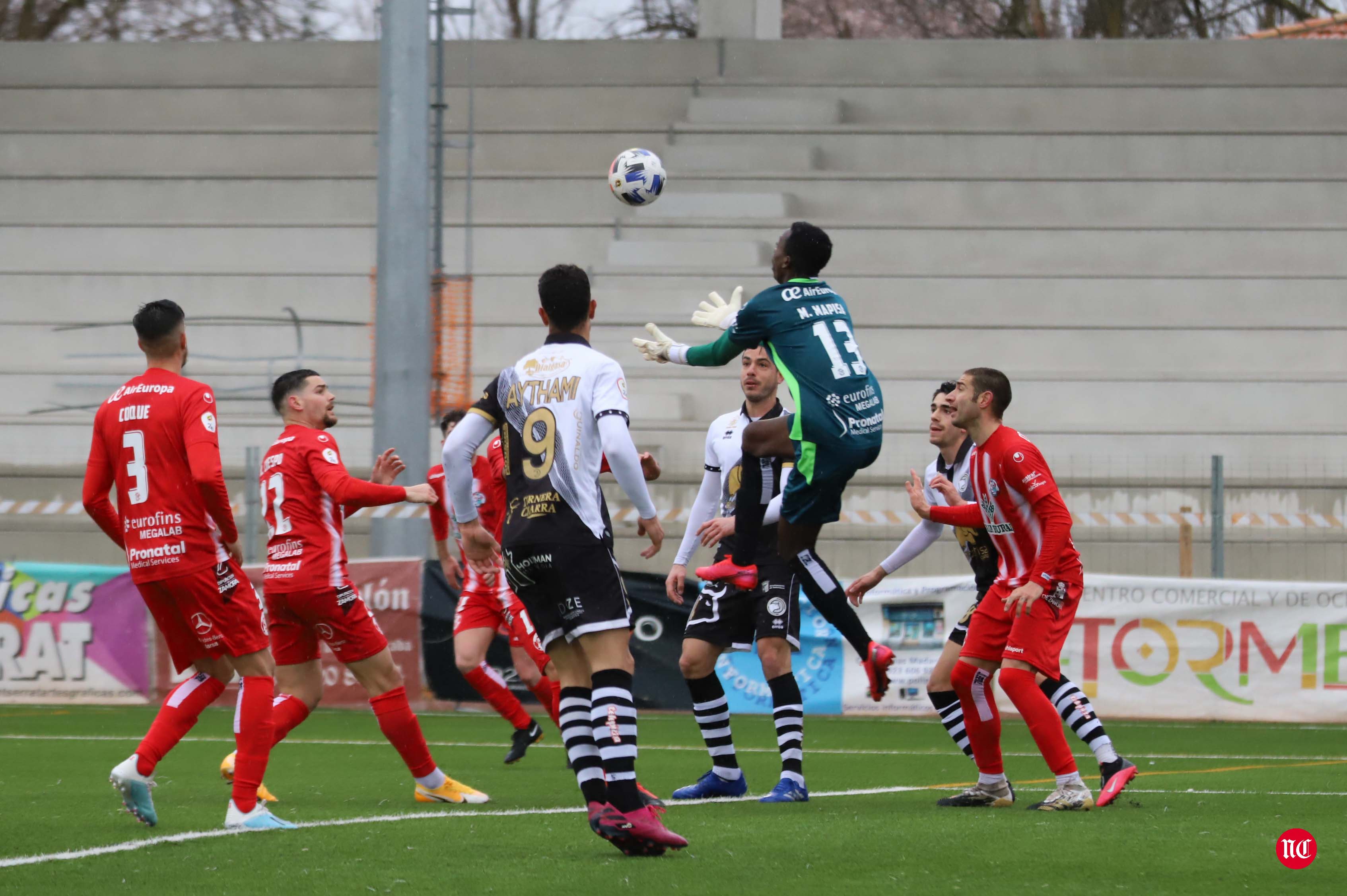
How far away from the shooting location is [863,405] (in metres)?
6.43

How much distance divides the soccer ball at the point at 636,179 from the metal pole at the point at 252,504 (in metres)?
6.81

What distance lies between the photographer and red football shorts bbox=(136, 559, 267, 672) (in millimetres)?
6062

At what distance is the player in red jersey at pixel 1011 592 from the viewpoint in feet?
21.6

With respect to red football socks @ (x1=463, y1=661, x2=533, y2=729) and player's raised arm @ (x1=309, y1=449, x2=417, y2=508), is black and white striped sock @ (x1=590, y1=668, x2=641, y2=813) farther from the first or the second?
red football socks @ (x1=463, y1=661, x2=533, y2=729)

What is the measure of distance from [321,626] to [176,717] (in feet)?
2.54

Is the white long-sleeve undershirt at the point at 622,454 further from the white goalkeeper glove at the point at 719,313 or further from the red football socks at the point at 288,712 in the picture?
the red football socks at the point at 288,712

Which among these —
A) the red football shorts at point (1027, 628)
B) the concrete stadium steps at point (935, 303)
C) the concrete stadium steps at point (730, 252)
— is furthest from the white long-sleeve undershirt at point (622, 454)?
the concrete stadium steps at point (730, 252)

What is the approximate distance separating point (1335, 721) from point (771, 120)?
46.8ft

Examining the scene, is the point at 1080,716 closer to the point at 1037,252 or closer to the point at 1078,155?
the point at 1037,252

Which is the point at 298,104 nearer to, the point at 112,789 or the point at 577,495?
the point at 112,789

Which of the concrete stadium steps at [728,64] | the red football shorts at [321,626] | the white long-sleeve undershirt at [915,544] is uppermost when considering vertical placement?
the concrete stadium steps at [728,64]

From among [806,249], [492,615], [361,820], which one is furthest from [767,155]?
[361,820]

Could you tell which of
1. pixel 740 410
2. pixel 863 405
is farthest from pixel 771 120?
pixel 863 405

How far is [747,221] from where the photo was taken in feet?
72.4
